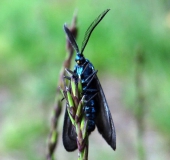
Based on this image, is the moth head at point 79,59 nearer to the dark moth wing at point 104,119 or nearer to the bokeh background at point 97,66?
the dark moth wing at point 104,119

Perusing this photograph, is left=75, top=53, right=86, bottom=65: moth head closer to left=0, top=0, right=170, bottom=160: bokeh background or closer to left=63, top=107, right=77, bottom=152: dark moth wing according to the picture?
left=63, top=107, right=77, bottom=152: dark moth wing

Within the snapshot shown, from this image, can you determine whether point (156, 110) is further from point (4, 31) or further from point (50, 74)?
point (4, 31)

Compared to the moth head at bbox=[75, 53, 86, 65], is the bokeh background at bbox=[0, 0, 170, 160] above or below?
above

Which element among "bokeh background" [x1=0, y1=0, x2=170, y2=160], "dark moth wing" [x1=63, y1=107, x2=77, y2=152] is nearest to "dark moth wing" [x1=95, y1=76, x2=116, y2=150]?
"dark moth wing" [x1=63, y1=107, x2=77, y2=152]

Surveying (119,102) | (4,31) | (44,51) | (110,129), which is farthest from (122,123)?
(110,129)

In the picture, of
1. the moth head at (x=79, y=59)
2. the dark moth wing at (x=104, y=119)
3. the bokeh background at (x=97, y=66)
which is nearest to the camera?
the dark moth wing at (x=104, y=119)

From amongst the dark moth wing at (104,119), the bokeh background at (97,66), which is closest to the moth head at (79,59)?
the dark moth wing at (104,119)

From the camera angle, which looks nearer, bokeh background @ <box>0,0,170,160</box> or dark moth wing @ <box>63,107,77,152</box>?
dark moth wing @ <box>63,107,77,152</box>

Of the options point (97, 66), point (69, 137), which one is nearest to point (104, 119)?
point (69, 137)
